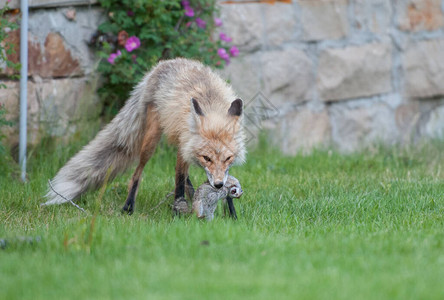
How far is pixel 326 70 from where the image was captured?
802cm

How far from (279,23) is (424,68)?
7.54 feet

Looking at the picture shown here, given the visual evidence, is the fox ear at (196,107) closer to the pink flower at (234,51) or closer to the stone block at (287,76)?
the pink flower at (234,51)

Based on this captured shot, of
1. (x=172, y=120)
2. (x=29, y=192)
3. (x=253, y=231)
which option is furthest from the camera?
(x=29, y=192)

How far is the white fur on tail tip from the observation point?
5141 millimetres

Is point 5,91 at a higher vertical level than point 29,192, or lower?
higher

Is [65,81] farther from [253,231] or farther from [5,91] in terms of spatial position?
[253,231]

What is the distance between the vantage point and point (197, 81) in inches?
204

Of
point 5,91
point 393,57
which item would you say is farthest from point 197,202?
point 393,57

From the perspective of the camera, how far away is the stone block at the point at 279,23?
7.64 metres

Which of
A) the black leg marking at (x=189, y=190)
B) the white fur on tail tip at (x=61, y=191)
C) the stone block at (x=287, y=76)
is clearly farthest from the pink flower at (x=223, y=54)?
the white fur on tail tip at (x=61, y=191)

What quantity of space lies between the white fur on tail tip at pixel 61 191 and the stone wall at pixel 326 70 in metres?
1.27

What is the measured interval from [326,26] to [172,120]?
371cm

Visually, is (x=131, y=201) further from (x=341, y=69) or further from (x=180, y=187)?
(x=341, y=69)

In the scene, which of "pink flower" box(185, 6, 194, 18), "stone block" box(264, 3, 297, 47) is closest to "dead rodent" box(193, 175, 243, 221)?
"pink flower" box(185, 6, 194, 18)
